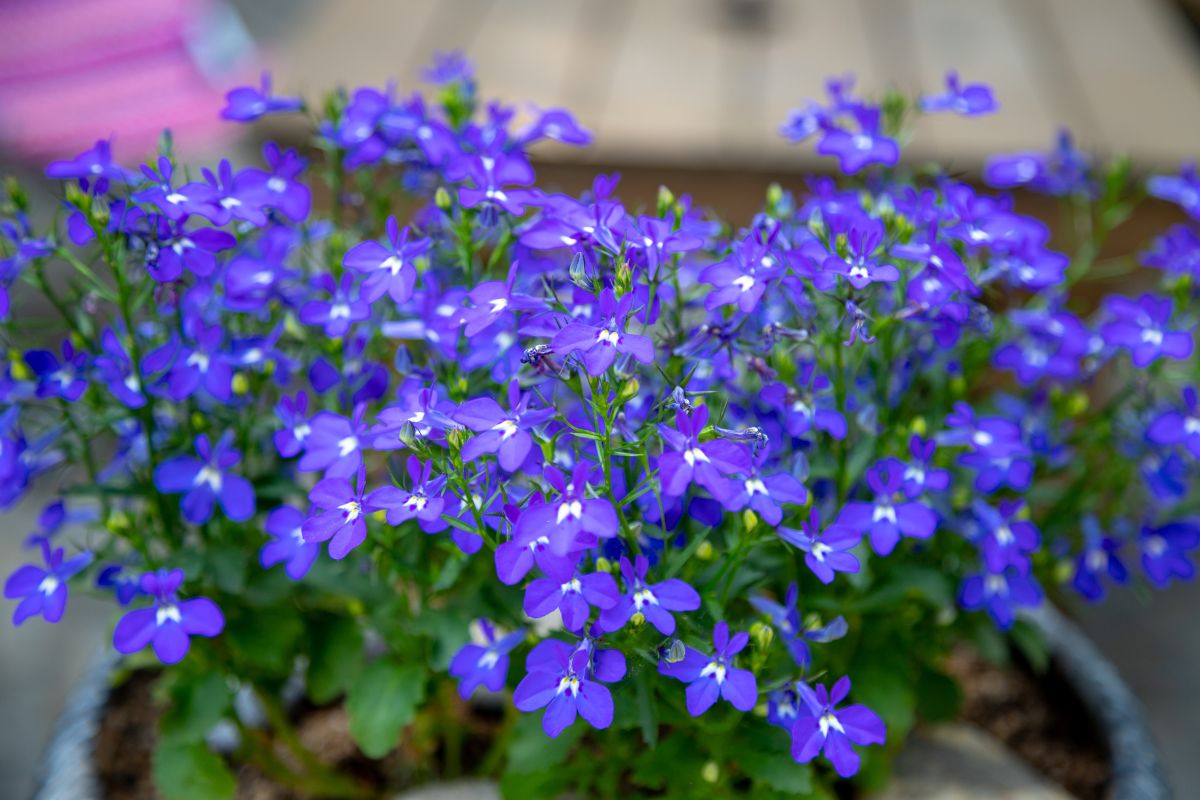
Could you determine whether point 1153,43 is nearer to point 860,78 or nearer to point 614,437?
point 860,78

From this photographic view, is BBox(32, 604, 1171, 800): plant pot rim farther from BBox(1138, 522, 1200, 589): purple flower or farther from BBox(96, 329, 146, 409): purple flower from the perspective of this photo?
BBox(96, 329, 146, 409): purple flower

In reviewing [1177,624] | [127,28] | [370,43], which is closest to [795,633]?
[370,43]

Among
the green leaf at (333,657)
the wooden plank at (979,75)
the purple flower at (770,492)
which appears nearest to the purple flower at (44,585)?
the green leaf at (333,657)

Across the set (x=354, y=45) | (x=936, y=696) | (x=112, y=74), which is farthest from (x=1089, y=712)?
(x=112, y=74)

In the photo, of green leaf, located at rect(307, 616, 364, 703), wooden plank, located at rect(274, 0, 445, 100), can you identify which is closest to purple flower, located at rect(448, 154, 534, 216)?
green leaf, located at rect(307, 616, 364, 703)

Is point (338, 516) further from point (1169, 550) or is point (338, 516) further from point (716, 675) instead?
point (1169, 550)

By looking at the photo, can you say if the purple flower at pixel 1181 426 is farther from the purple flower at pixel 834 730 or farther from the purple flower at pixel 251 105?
the purple flower at pixel 251 105
